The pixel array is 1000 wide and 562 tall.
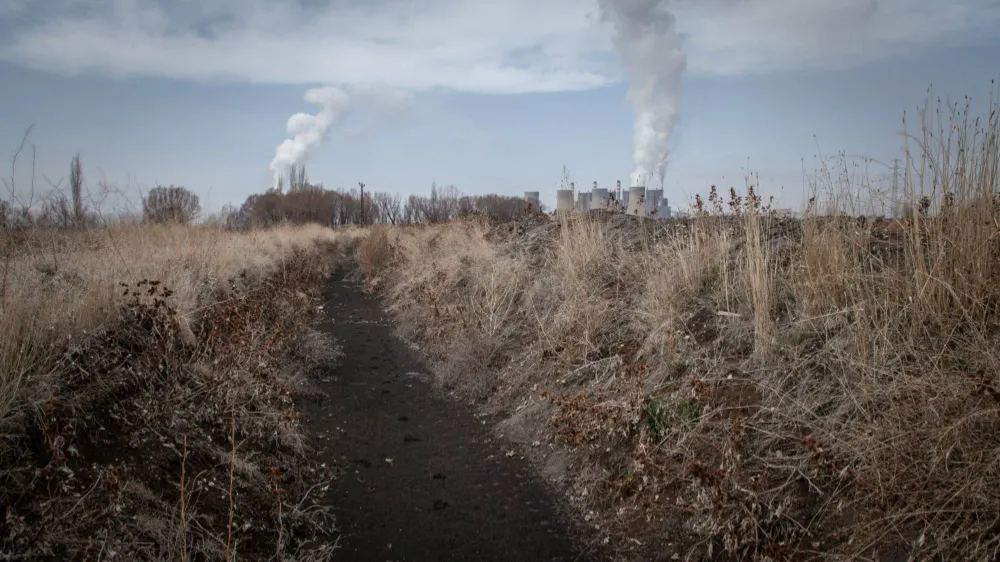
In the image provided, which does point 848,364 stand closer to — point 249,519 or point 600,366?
point 600,366

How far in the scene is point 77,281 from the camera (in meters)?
5.66

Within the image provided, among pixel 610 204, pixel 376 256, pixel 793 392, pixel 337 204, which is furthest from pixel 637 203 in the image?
pixel 337 204

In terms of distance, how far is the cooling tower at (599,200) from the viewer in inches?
399

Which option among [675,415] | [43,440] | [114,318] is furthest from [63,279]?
[675,415]

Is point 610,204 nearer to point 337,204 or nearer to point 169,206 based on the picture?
point 169,206

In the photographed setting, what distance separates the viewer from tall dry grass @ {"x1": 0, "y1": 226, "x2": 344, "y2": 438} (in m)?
3.57

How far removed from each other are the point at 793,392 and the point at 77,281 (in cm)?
611

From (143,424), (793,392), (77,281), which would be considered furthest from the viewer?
(77,281)

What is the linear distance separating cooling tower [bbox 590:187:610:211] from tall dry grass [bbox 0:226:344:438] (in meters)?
5.97

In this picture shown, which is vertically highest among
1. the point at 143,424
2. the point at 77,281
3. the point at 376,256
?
the point at 376,256

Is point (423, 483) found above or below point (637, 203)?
below

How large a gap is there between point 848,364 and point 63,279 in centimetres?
654

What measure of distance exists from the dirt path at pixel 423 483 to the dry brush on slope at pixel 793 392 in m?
0.32

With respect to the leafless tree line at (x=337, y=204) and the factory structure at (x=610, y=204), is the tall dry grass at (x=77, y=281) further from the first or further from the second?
the leafless tree line at (x=337, y=204)
